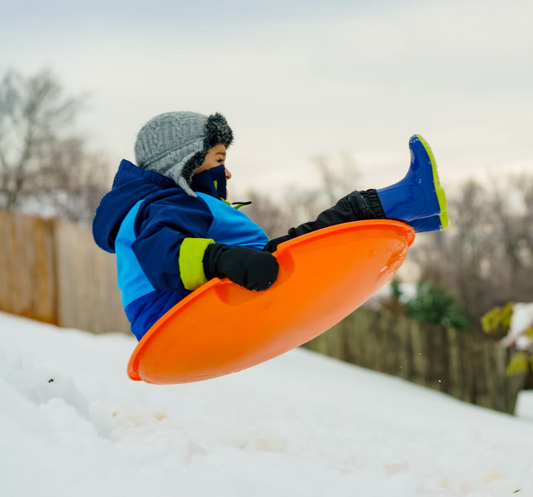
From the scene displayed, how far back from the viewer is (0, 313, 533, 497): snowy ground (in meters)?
2.02

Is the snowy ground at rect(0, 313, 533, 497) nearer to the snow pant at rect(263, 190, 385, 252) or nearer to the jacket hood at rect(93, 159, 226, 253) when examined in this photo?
the jacket hood at rect(93, 159, 226, 253)

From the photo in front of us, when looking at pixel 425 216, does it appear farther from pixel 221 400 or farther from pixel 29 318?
pixel 29 318

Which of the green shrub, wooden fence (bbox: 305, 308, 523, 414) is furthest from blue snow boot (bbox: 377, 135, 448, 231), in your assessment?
the green shrub

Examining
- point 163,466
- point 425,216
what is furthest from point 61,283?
point 425,216

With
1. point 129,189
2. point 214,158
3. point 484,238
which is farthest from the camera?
point 484,238

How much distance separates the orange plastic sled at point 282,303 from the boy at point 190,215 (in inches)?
3.1

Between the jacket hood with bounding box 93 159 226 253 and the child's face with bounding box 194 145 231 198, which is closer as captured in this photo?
the jacket hood with bounding box 93 159 226 253

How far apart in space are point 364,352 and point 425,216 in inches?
328

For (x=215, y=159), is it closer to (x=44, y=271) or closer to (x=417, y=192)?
(x=417, y=192)

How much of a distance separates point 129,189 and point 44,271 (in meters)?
5.66

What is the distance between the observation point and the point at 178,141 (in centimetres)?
234

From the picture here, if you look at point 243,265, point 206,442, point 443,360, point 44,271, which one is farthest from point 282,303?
point 443,360

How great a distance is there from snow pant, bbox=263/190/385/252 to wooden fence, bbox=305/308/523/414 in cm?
807

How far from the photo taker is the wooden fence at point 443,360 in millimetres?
9672
